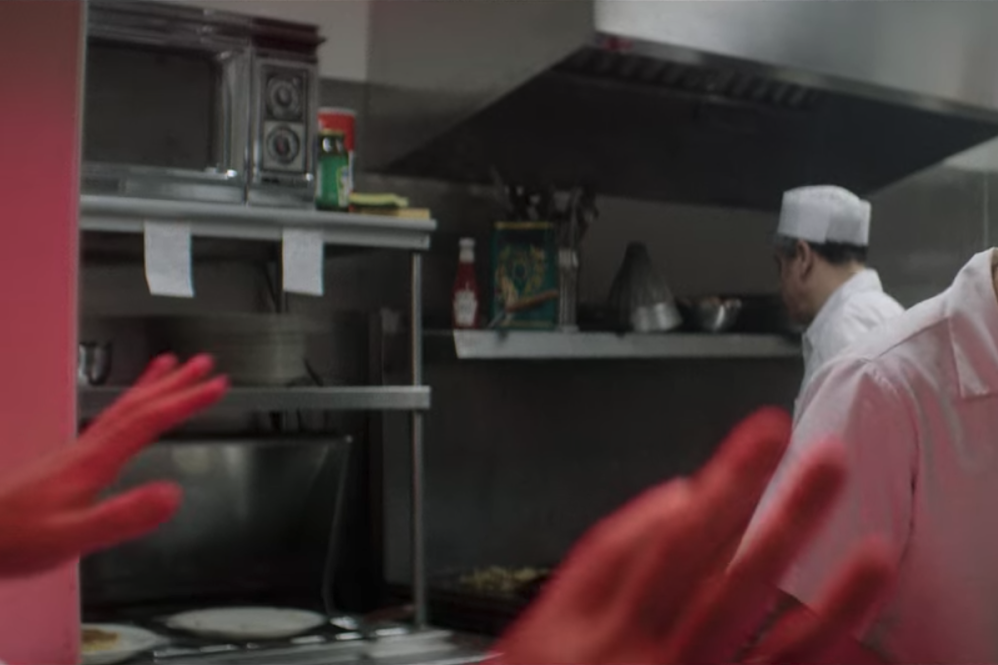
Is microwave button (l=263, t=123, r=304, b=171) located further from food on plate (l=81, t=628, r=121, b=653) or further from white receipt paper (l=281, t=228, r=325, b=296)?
food on plate (l=81, t=628, r=121, b=653)

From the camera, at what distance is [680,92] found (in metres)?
2.34

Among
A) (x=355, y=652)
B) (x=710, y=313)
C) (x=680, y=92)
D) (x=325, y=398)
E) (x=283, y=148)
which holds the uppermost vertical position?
(x=680, y=92)

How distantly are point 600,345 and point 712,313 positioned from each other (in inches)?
12.1

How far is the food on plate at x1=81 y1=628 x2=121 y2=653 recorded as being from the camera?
149cm

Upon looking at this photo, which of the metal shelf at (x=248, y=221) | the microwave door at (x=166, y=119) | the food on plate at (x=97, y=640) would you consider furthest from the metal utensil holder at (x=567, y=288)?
the food on plate at (x=97, y=640)

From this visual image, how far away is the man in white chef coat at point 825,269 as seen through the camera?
214 centimetres

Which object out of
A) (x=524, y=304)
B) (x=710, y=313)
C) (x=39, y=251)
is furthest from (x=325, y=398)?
(x=710, y=313)

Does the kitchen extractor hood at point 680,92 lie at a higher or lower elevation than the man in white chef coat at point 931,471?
higher

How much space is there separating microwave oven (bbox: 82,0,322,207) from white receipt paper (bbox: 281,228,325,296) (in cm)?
5

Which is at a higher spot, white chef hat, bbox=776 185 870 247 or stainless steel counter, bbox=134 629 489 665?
white chef hat, bbox=776 185 870 247

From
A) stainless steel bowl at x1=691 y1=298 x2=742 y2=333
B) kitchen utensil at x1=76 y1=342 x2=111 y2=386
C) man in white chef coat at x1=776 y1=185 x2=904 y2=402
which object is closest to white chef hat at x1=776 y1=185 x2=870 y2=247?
man in white chef coat at x1=776 y1=185 x2=904 y2=402

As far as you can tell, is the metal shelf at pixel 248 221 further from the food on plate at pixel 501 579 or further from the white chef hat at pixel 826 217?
the white chef hat at pixel 826 217

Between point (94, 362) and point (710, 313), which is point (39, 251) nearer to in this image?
point (94, 362)

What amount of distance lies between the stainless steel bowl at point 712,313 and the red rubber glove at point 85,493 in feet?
6.76
